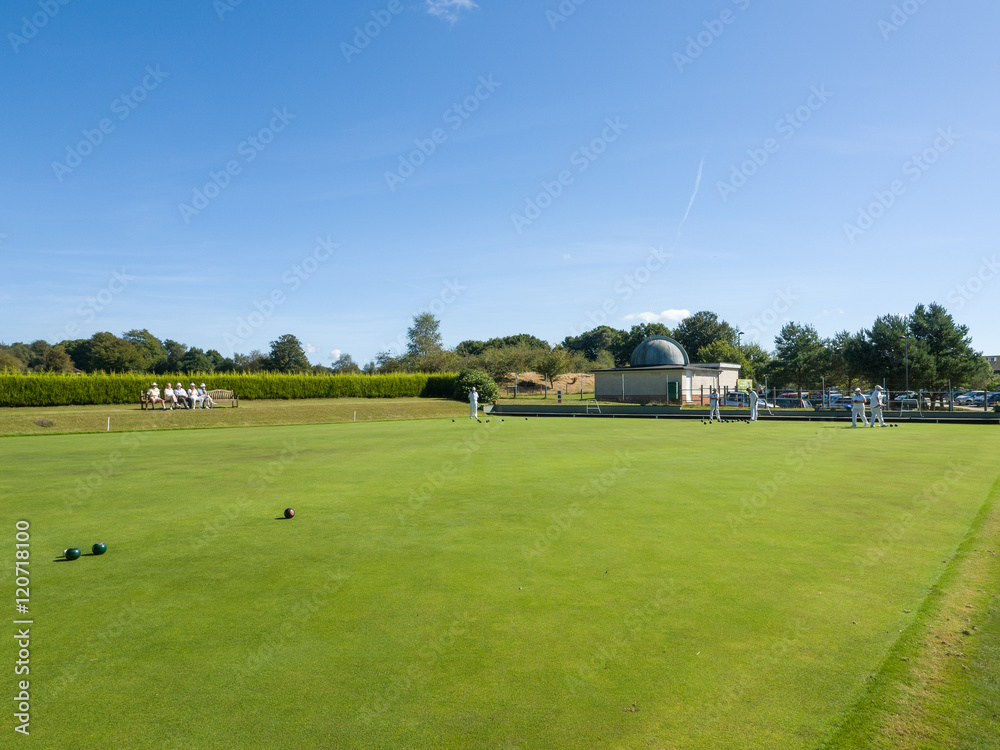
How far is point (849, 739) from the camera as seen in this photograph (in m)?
3.07

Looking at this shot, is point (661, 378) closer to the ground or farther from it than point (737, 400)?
farther from it

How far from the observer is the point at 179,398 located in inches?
1373

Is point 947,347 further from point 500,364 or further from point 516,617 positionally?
point 516,617

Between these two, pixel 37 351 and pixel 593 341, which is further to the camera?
pixel 593 341

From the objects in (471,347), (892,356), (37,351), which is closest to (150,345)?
(37,351)

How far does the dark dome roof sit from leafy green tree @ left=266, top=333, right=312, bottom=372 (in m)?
59.1

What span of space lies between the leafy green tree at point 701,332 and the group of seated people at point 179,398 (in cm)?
8242

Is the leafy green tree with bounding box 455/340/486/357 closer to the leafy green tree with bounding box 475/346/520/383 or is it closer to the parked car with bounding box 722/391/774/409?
the leafy green tree with bounding box 475/346/520/383

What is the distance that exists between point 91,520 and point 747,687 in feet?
28.1

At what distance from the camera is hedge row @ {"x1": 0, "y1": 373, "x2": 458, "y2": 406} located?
123ft

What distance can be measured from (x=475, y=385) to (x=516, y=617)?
1752 inches

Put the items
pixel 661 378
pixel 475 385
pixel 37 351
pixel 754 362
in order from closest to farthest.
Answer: pixel 475 385 < pixel 661 378 < pixel 754 362 < pixel 37 351

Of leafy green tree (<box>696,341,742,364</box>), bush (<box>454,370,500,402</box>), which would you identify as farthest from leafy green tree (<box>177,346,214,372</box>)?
leafy green tree (<box>696,341,742,364</box>)

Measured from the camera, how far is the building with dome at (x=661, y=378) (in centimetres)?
5541
